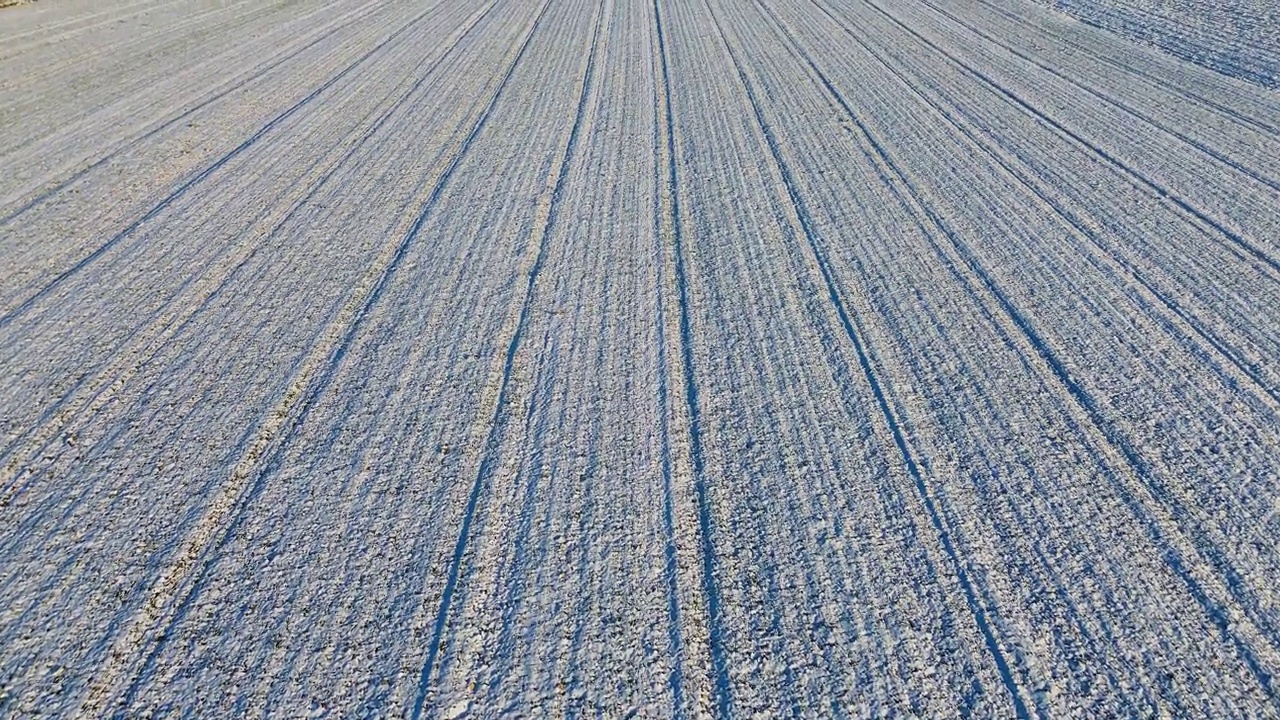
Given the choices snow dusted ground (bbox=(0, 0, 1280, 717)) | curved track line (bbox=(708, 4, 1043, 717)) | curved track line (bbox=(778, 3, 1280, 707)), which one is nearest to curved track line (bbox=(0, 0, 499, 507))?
snow dusted ground (bbox=(0, 0, 1280, 717))

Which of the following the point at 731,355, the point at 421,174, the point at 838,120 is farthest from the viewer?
the point at 838,120

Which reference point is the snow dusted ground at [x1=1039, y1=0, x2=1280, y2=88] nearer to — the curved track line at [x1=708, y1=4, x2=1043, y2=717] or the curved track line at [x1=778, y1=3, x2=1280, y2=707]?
the curved track line at [x1=708, y1=4, x2=1043, y2=717]

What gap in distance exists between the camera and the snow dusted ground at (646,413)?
2359 millimetres

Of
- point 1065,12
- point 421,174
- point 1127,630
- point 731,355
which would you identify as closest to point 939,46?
point 1065,12

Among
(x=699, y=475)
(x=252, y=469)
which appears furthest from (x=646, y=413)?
(x=252, y=469)

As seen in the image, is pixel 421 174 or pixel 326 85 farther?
pixel 326 85

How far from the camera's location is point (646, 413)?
3375mm

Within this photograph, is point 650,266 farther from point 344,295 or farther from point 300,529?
point 300,529

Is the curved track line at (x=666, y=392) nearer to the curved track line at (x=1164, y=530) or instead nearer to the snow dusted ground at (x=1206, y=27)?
the curved track line at (x=1164, y=530)

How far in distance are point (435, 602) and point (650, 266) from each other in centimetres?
252

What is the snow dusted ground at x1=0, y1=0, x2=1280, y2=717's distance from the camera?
7.74 feet

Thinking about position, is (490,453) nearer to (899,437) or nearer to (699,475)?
(699,475)

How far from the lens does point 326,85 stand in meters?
8.07

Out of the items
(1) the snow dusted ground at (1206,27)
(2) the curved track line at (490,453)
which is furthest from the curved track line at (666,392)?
(1) the snow dusted ground at (1206,27)
